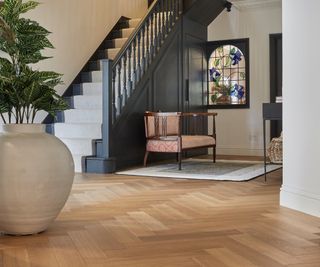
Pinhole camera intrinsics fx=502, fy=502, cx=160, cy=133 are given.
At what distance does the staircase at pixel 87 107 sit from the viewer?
5848 mm

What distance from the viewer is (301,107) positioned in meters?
3.34

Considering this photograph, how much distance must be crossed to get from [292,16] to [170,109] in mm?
3918

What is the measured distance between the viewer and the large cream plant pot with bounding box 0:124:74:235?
2.56 metres

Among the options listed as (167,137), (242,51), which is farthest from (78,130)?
(242,51)

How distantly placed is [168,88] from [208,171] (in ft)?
6.39

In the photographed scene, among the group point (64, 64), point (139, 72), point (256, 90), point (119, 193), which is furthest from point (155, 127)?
point (256, 90)

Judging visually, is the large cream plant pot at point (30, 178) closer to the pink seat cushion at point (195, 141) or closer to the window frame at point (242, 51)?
the pink seat cushion at point (195, 141)

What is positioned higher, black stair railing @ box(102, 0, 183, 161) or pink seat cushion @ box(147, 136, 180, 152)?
black stair railing @ box(102, 0, 183, 161)

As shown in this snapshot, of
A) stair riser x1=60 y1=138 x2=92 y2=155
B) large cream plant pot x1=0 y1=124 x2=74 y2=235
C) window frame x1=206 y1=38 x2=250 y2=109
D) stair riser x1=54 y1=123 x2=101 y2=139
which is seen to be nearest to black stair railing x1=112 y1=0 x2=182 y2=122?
stair riser x1=54 y1=123 x2=101 y2=139

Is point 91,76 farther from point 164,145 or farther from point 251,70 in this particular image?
point 251,70

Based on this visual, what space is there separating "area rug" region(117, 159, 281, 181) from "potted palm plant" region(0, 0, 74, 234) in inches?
99.8

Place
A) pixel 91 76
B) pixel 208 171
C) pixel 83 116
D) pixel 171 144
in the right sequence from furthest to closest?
pixel 91 76
pixel 83 116
pixel 171 144
pixel 208 171

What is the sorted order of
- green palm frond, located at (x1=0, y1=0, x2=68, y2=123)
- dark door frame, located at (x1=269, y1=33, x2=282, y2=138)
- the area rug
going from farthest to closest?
dark door frame, located at (x1=269, y1=33, x2=282, y2=138) → the area rug → green palm frond, located at (x1=0, y1=0, x2=68, y2=123)

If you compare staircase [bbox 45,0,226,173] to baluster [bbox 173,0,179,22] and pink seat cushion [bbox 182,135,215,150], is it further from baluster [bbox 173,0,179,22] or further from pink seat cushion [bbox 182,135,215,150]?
pink seat cushion [bbox 182,135,215,150]
